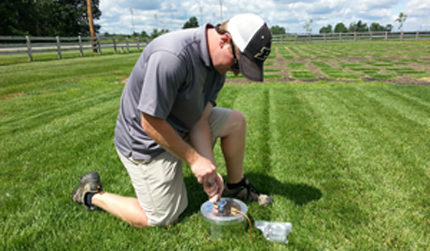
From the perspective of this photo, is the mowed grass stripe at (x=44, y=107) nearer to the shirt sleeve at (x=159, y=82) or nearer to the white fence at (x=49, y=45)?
the shirt sleeve at (x=159, y=82)

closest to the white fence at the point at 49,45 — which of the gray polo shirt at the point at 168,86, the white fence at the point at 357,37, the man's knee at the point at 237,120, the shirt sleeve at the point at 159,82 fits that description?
the gray polo shirt at the point at 168,86

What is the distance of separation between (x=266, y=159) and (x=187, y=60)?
1918 millimetres

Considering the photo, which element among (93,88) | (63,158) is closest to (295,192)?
(63,158)

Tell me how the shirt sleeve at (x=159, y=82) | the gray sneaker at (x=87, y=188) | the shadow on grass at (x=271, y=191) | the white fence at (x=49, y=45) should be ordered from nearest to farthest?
the shirt sleeve at (x=159, y=82), the gray sneaker at (x=87, y=188), the shadow on grass at (x=271, y=191), the white fence at (x=49, y=45)

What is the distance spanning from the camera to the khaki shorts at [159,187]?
6.97 ft

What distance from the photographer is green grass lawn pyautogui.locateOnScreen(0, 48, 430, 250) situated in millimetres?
2045

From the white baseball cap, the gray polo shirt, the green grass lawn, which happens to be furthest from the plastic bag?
the white baseball cap

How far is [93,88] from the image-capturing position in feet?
25.3

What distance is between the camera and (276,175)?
2980 millimetres

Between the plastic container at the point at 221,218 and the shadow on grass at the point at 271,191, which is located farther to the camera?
the shadow on grass at the point at 271,191

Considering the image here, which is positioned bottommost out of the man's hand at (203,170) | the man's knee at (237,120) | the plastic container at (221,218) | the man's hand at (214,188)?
the plastic container at (221,218)

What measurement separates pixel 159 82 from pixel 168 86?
58mm

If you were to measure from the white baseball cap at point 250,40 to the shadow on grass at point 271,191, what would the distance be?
1191 mm

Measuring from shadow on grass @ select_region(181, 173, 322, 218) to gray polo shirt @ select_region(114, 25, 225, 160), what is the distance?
65 centimetres
